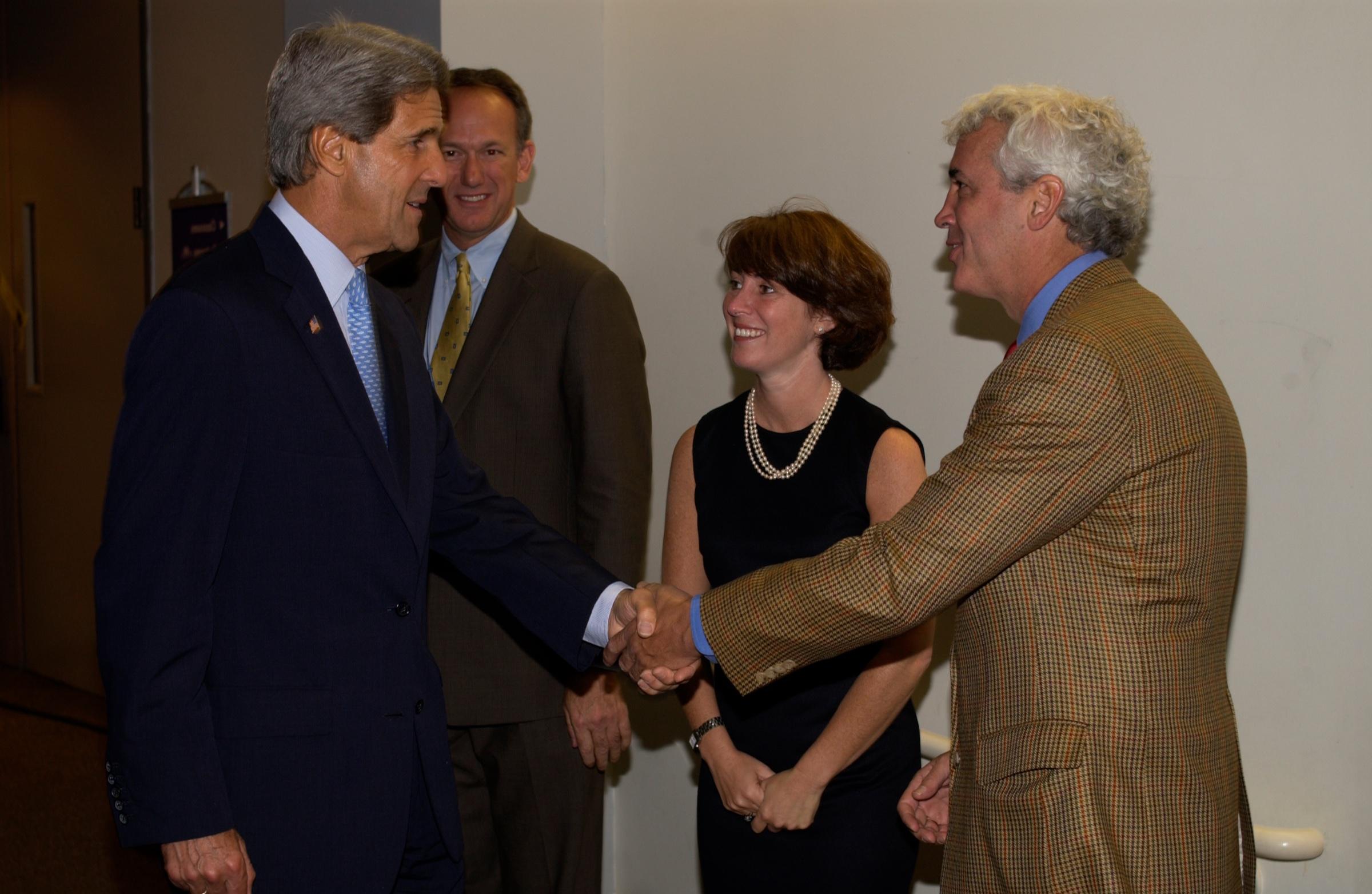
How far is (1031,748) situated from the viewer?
163 cm

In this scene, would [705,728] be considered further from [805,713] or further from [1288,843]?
[1288,843]

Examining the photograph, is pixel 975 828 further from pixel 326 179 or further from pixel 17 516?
pixel 17 516

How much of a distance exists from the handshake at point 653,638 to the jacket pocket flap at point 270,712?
0.66 metres

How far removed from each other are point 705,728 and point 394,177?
120 cm

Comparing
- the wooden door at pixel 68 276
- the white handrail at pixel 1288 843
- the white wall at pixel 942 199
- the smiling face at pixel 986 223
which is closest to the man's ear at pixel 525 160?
the white wall at pixel 942 199

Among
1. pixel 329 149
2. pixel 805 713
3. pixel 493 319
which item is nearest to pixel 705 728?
pixel 805 713

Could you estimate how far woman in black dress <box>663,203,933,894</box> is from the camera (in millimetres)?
2188

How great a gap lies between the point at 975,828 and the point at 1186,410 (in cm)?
67

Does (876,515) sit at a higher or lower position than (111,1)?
lower

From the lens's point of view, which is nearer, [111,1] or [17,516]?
[111,1]

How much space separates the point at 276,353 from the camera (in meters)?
1.73

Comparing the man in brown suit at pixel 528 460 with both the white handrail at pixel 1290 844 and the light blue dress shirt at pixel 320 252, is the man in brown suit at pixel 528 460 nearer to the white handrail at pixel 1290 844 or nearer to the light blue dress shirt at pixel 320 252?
the light blue dress shirt at pixel 320 252

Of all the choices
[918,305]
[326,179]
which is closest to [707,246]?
[918,305]

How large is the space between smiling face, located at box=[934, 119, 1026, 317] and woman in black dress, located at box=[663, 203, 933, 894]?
1.24 feet
